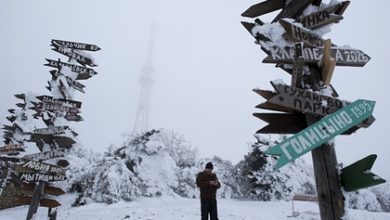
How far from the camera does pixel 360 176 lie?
2.64 meters

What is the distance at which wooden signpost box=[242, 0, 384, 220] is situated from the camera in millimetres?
2596

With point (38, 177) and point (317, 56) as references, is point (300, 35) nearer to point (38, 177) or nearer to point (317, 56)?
point (317, 56)

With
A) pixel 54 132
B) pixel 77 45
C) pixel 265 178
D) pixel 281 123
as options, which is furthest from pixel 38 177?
pixel 265 178

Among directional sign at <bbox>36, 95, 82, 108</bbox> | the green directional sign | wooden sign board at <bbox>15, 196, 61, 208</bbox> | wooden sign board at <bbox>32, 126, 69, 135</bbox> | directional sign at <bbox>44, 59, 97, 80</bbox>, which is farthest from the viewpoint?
directional sign at <bbox>44, 59, 97, 80</bbox>

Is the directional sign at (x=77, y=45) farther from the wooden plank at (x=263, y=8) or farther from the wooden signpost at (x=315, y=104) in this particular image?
the wooden signpost at (x=315, y=104)

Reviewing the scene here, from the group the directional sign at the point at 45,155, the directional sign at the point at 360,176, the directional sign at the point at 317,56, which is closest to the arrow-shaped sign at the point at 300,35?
the directional sign at the point at 317,56

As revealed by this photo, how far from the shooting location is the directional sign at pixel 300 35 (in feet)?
10.7

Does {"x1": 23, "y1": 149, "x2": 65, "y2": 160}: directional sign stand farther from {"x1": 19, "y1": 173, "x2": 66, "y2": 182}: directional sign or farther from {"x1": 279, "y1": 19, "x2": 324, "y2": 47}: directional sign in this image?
{"x1": 279, "y1": 19, "x2": 324, "y2": 47}: directional sign

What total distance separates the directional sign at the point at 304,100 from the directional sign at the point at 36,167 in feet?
20.9

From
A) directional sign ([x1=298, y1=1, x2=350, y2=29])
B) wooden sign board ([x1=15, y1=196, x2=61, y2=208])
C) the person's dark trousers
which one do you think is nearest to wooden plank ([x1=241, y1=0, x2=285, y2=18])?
directional sign ([x1=298, y1=1, x2=350, y2=29])

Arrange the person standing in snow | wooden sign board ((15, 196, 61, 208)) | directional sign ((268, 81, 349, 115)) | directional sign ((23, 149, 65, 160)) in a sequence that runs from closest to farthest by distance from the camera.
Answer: directional sign ((268, 81, 349, 115))
the person standing in snow
wooden sign board ((15, 196, 61, 208))
directional sign ((23, 149, 65, 160))

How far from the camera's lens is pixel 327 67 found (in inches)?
124

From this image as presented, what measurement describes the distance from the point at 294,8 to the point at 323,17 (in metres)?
0.40

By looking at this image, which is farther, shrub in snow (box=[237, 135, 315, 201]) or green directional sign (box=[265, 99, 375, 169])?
shrub in snow (box=[237, 135, 315, 201])
